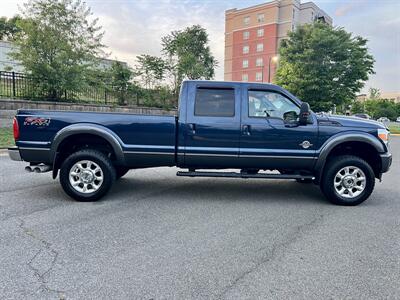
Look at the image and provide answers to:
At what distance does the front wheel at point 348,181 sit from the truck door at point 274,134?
1.26 ft

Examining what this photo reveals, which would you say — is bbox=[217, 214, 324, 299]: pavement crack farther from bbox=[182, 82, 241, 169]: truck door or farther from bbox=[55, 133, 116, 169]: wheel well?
bbox=[55, 133, 116, 169]: wheel well

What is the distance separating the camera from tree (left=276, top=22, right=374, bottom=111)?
20581 mm

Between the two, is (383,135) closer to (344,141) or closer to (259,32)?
(344,141)

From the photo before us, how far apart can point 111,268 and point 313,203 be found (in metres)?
3.58

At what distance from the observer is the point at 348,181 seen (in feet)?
15.7

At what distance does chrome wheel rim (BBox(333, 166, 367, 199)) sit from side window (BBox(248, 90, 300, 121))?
1.25 metres

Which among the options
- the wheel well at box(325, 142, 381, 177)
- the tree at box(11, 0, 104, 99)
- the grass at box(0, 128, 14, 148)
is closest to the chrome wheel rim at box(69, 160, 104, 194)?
the wheel well at box(325, 142, 381, 177)

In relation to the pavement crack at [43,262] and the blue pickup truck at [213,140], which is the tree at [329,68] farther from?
the pavement crack at [43,262]

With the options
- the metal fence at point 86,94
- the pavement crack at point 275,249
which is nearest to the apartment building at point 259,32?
the metal fence at point 86,94

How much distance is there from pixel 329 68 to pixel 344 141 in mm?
18518

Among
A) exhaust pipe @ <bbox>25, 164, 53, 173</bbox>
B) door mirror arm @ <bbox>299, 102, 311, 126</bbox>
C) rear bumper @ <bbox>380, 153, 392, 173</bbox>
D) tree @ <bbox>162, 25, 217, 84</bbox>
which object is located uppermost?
tree @ <bbox>162, 25, 217, 84</bbox>

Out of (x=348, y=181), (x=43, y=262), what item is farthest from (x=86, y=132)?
(x=348, y=181)

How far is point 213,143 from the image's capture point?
15.6ft

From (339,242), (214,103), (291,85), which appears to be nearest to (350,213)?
(339,242)
